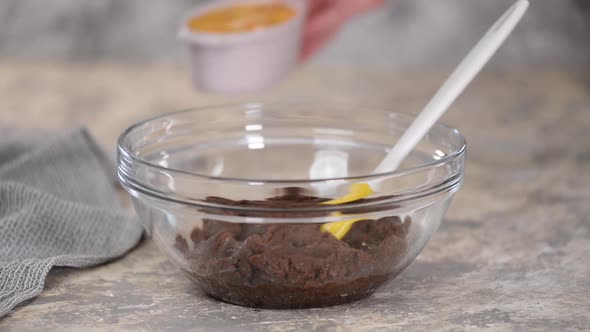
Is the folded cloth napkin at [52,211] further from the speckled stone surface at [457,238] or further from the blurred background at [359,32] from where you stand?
the blurred background at [359,32]

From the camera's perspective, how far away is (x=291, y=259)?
932 mm

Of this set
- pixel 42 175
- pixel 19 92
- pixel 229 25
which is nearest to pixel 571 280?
pixel 42 175

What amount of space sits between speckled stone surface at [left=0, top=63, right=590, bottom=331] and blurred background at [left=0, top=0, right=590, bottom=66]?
11.0 inches

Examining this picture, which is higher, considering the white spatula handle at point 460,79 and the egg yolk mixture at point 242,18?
the white spatula handle at point 460,79

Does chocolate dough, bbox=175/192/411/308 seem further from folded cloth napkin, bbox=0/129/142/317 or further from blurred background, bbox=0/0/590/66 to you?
blurred background, bbox=0/0/590/66

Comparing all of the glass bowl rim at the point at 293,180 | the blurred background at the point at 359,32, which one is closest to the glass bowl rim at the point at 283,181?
the glass bowl rim at the point at 293,180

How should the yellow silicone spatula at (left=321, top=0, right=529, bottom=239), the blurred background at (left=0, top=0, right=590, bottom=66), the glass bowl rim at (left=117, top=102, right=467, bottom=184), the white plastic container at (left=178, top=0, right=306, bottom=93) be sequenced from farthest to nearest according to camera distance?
the blurred background at (left=0, top=0, right=590, bottom=66)
the white plastic container at (left=178, top=0, right=306, bottom=93)
the yellow silicone spatula at (left=321, top=0, right=529, bottom=239)
the glass bowl rim at (left=117, top=102, right=467, bottom=184)

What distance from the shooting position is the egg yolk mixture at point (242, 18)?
5.82 feet

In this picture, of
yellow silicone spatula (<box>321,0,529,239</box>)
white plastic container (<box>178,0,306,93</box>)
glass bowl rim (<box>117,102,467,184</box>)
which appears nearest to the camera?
glass bowl rim (<box>117,102,467,184</box>)

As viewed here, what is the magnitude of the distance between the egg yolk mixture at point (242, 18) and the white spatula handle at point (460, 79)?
29.8 inches

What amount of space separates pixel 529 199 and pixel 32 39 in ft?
6.29

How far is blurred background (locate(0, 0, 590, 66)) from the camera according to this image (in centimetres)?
264

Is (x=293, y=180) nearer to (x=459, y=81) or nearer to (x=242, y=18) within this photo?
(x=459, y=81)

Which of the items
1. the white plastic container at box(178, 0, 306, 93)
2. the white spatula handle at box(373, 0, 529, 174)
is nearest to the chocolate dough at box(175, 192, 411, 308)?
the white spatula handle at box(373, 0, 529, 174)
